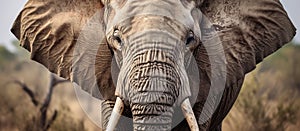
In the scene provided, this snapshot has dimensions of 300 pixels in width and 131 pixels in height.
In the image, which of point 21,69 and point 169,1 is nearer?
point 169,1

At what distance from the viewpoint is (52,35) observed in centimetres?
527

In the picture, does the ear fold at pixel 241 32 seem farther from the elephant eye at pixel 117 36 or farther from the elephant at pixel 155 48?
the elephant eye at pixel 117 36

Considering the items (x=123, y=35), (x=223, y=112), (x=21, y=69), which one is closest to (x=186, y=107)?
(x=123, y=35)

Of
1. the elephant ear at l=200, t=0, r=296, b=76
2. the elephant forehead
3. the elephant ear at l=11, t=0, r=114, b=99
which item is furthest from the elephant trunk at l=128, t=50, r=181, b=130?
the elephant ear at l=200, t=0, r=296, b=76

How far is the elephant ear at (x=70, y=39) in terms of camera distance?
16.3ft

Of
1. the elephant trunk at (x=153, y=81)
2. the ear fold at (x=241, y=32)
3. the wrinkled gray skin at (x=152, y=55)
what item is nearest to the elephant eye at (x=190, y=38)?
the wrinkled gray skin at (x=152, y=55)

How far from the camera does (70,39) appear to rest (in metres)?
5.16

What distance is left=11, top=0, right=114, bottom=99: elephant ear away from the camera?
496 cm

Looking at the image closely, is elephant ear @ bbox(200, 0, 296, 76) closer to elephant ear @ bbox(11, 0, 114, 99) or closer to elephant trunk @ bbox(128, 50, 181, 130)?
elephant ear @ bbox(11, 0, 114, 99)

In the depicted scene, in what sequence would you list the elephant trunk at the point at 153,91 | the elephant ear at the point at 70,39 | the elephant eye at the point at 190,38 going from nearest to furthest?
the elephant trunk at the point at 153,91 < the elephant eye at the point at 190,38 < the elephant ear at the point at 70,39

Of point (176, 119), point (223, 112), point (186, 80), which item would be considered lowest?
point (223, 112)

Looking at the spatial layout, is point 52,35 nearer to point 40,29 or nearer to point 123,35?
point 40,29

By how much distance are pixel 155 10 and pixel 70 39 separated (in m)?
0.81

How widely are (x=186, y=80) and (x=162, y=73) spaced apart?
0.22 m
